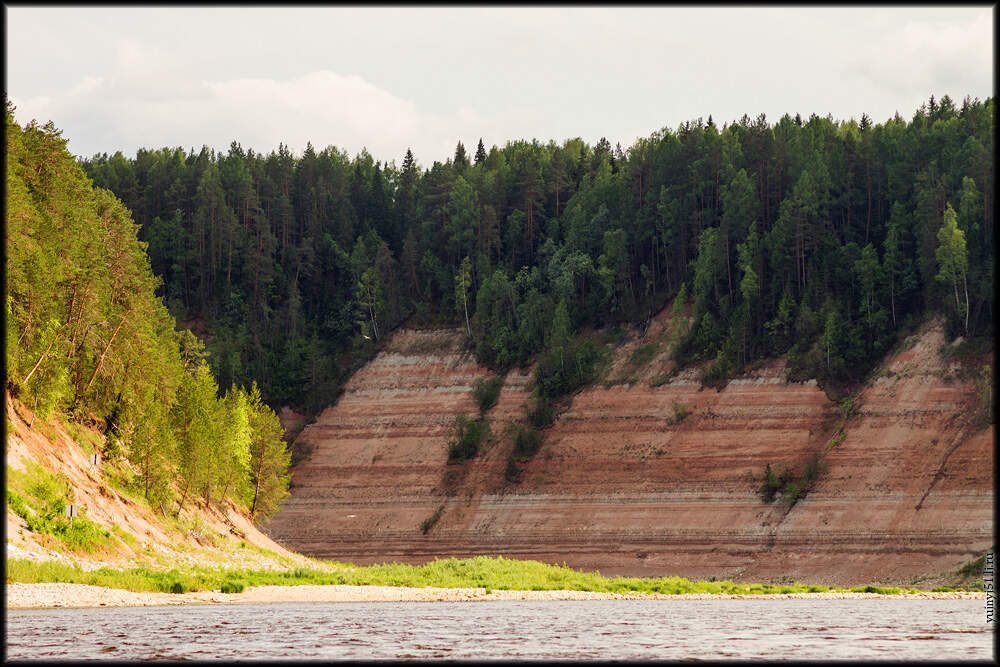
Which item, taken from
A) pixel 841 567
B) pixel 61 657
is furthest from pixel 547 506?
pixel 61 657

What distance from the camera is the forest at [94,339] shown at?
59469 mm

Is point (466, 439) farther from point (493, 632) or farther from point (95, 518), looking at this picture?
point (493, 632)

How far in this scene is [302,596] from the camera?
57312mm

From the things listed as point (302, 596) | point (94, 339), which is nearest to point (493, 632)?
point (302, 596)

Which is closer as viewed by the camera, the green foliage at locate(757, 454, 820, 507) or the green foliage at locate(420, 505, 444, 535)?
the green foliage at locate(757, 454, 820, 507)

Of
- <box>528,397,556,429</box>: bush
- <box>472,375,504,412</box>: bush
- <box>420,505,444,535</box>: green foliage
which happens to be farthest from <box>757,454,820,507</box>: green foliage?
<box>472,375,504,412</box>: bush

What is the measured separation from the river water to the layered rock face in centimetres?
3800

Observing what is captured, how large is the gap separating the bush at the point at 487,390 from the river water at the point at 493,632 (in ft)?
212

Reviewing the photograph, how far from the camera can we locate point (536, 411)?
117m

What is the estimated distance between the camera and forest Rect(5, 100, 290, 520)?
59.5 meters

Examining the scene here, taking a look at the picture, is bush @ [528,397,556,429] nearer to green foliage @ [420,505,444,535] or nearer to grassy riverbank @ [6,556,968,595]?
green foliage @ [420,505,444,535]

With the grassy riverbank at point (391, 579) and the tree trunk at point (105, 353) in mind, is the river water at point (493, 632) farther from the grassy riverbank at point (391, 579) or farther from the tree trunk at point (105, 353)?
the tree trunk at point (105, 353)

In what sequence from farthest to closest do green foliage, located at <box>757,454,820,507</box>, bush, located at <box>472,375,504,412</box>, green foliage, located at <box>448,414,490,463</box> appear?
1. bush, located at <box>472,375,504,412</box>
2. green foliage, located at <box>448,414,490,463</box>
3. green foliage, located at <box>757,454,820,507</box>

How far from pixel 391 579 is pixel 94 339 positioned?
784 inches
